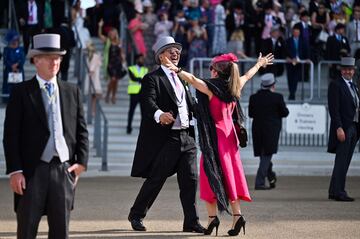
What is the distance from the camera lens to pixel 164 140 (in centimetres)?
1180

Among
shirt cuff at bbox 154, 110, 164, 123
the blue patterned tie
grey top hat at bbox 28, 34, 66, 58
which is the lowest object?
shirt cuff at bbox 154, 110, 164, 123

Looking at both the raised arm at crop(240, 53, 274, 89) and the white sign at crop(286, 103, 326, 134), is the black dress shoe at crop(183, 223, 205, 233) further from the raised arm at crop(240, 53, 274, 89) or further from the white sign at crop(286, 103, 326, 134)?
the white sign at crop(286, 103, 326, 134)

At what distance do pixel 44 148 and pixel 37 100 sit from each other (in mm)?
359

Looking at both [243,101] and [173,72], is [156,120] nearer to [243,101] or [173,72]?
[173,72]

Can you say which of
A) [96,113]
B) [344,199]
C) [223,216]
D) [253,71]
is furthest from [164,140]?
[96,113]

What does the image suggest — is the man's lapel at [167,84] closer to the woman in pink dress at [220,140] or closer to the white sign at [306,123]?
the woman in pink dress at [220,140]

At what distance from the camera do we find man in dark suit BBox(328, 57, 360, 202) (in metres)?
14.6

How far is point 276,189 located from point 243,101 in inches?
232

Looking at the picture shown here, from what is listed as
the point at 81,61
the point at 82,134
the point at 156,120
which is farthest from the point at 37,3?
the point at 82,134

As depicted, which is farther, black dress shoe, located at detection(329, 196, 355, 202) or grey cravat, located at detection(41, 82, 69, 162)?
black dress shoe, located at detection(329, 196, 355, 202)

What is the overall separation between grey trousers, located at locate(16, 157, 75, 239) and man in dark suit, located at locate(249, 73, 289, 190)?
8.60 metres

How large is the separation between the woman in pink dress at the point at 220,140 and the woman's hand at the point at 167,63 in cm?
4

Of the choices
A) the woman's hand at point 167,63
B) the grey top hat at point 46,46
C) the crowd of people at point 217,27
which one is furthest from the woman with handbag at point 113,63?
the grey top hat at point 46,46

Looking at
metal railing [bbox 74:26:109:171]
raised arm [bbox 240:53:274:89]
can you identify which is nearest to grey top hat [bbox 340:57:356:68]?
raised arm [bbox 240:53:274:89]
